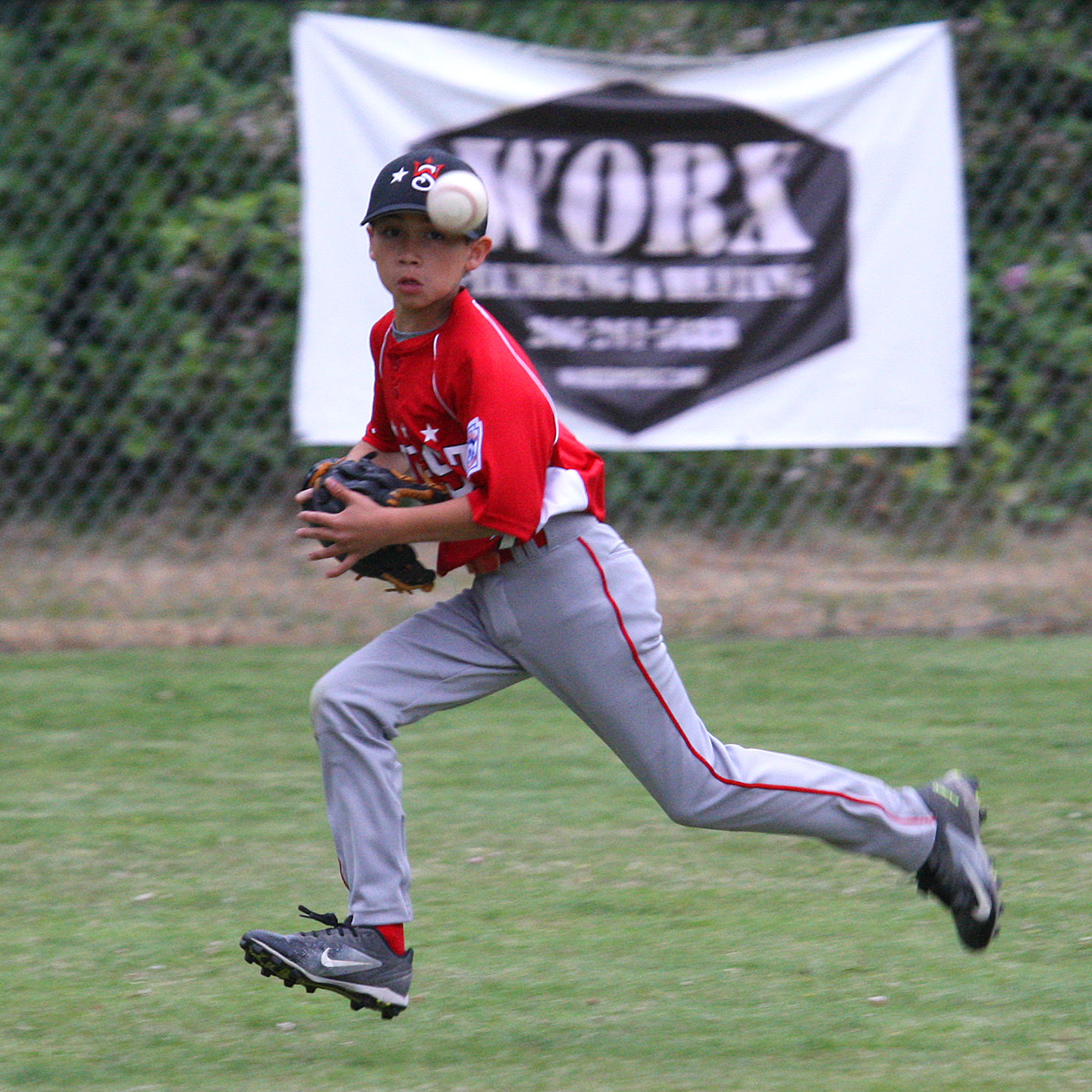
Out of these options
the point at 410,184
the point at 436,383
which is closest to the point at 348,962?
the point at 436,383

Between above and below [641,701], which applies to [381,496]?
above

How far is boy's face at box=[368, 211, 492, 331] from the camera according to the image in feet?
11.1

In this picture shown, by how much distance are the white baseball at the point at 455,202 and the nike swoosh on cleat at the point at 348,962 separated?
4.60ft

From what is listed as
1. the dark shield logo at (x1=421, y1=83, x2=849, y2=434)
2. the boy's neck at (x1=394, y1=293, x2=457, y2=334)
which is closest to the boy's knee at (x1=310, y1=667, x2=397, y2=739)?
the boy's neck at (x1=394, y1=293, x2=457, y2=334)

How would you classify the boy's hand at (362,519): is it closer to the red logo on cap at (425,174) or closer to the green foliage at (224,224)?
the red logo on cap at (425,174)

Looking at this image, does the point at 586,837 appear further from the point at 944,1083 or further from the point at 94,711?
the point at 94,711

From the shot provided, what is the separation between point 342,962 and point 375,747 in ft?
1.37

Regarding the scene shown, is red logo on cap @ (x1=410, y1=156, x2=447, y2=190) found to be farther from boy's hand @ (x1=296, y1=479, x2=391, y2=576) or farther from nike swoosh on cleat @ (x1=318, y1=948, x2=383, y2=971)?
nike swoosh on cleat @ (x1=318, y1=948, x2=383, y2=971)

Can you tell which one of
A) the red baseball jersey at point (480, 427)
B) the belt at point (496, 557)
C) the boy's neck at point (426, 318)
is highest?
the boy's neck at point (426, 318)

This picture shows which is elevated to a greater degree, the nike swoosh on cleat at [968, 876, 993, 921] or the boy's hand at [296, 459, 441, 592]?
the boy's hand at [296, 459, 441, 592]

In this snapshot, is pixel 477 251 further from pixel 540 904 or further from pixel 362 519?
pixel 540 904

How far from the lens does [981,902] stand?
3582 mm

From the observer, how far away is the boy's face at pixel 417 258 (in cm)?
338

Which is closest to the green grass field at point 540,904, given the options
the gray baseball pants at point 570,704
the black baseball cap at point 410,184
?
the gray baseball pants at point 570,704
